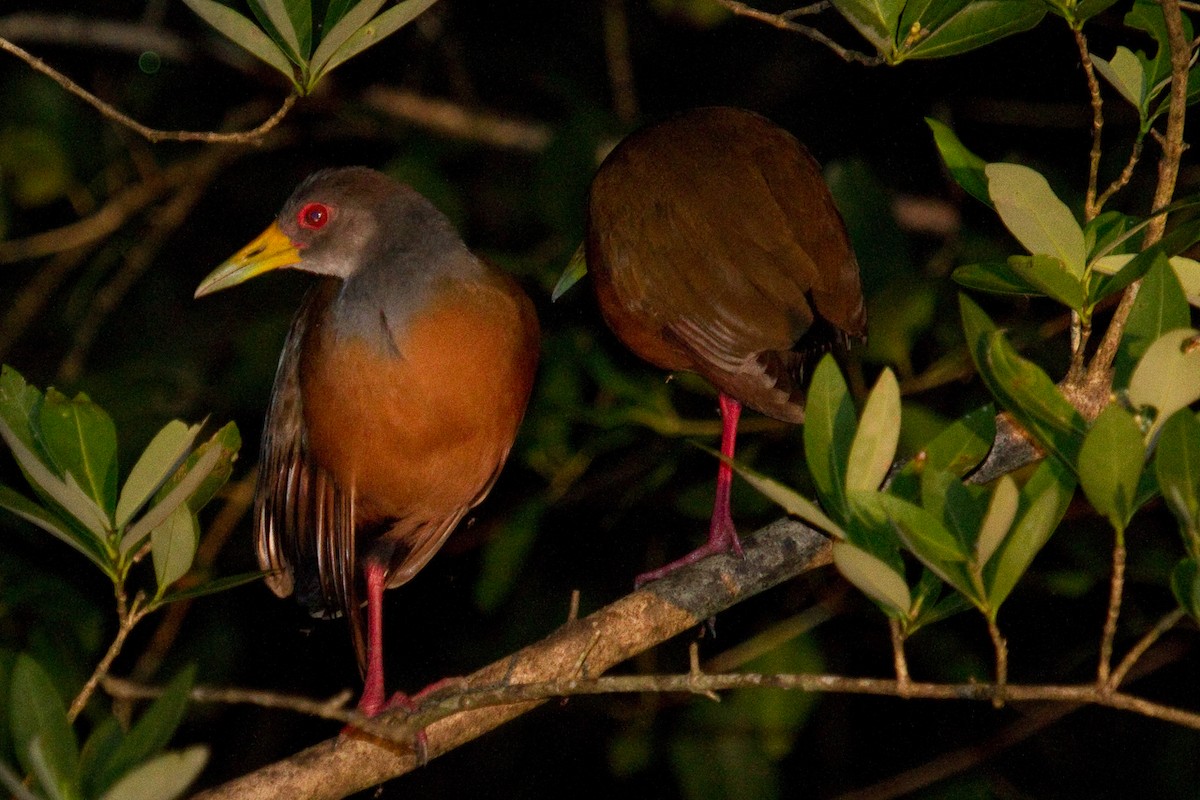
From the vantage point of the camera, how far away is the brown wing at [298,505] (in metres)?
3.45

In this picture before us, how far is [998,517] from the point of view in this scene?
6.32 ft

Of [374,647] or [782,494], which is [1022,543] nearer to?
[782,494]

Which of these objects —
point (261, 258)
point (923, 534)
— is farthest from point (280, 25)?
point (923, 534)

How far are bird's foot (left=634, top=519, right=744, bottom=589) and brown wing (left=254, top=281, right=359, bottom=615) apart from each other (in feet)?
2.20

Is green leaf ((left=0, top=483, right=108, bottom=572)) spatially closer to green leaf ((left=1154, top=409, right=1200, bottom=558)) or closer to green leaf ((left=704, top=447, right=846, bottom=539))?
green leaf ((left=704, top=447, right=846, bottom=539))

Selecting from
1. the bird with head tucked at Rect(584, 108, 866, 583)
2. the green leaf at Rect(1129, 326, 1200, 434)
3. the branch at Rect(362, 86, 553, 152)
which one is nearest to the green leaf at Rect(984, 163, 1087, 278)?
the green leaf at Rect(1129, 326, 1200, 434)

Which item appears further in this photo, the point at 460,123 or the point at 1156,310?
the point at 460,123

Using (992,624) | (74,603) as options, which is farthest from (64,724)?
(74,603)

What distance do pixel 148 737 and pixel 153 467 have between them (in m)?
0.46

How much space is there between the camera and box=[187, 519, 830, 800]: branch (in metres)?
2.81

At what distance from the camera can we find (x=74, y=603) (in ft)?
13.9

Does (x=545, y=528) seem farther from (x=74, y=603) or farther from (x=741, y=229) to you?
(x=741, y=229)

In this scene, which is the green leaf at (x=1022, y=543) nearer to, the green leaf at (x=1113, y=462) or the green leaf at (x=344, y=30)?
the green leaf at (x=1113, y=462)

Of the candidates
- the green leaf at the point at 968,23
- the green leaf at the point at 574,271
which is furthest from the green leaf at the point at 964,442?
the green leaf at the point at 574,271
